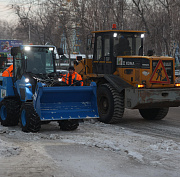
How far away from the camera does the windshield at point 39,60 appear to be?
11.3m

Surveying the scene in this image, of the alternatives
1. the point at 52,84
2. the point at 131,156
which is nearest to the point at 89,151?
the point at 131,156

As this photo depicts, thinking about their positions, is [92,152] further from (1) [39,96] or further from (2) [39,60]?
(2) [39,60]

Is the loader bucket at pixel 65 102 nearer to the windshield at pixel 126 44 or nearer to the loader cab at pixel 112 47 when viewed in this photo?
the loader cab at pixel 112 47

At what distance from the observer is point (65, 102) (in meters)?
10.6

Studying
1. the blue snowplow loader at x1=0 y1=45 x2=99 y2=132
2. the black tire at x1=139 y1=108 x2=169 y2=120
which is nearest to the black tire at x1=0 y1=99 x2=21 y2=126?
the blue snowplow loader at x1=0 y1=45 x2=99 y2=132

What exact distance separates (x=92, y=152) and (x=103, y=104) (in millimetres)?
4690

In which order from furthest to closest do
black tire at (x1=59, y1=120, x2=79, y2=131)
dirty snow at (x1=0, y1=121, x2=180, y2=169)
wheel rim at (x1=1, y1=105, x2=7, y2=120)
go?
wheel rim at (x1=1, y1=105, x2=7, y2=120) < black tire at (x1=59, y1=120, x2=79, y2=131) < dirty snow at (x1=0, y1=121, x2=180, y2=169)

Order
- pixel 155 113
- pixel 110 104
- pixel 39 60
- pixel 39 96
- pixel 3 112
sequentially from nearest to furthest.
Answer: pixel 39 96
pixel 39 60
pixel 3 112
pixel 110 104
pixel 155 113

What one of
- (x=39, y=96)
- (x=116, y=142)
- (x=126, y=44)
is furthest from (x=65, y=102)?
(x=126, y=44)

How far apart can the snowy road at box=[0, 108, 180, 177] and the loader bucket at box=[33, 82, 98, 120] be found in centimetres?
48

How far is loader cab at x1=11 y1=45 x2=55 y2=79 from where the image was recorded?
1130 cm

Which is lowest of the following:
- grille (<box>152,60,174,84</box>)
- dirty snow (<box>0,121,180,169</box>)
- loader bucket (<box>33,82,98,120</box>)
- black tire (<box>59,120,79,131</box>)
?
dirty snow (<box>0,121,180,169</box>)

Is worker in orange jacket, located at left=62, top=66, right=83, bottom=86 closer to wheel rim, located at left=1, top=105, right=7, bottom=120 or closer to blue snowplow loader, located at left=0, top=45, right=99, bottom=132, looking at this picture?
blue snowplow loader, located at left=0, top=45, right=99, bottom=132

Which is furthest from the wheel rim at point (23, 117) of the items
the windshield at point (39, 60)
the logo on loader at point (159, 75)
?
the logo on loader at point (159, 75)
